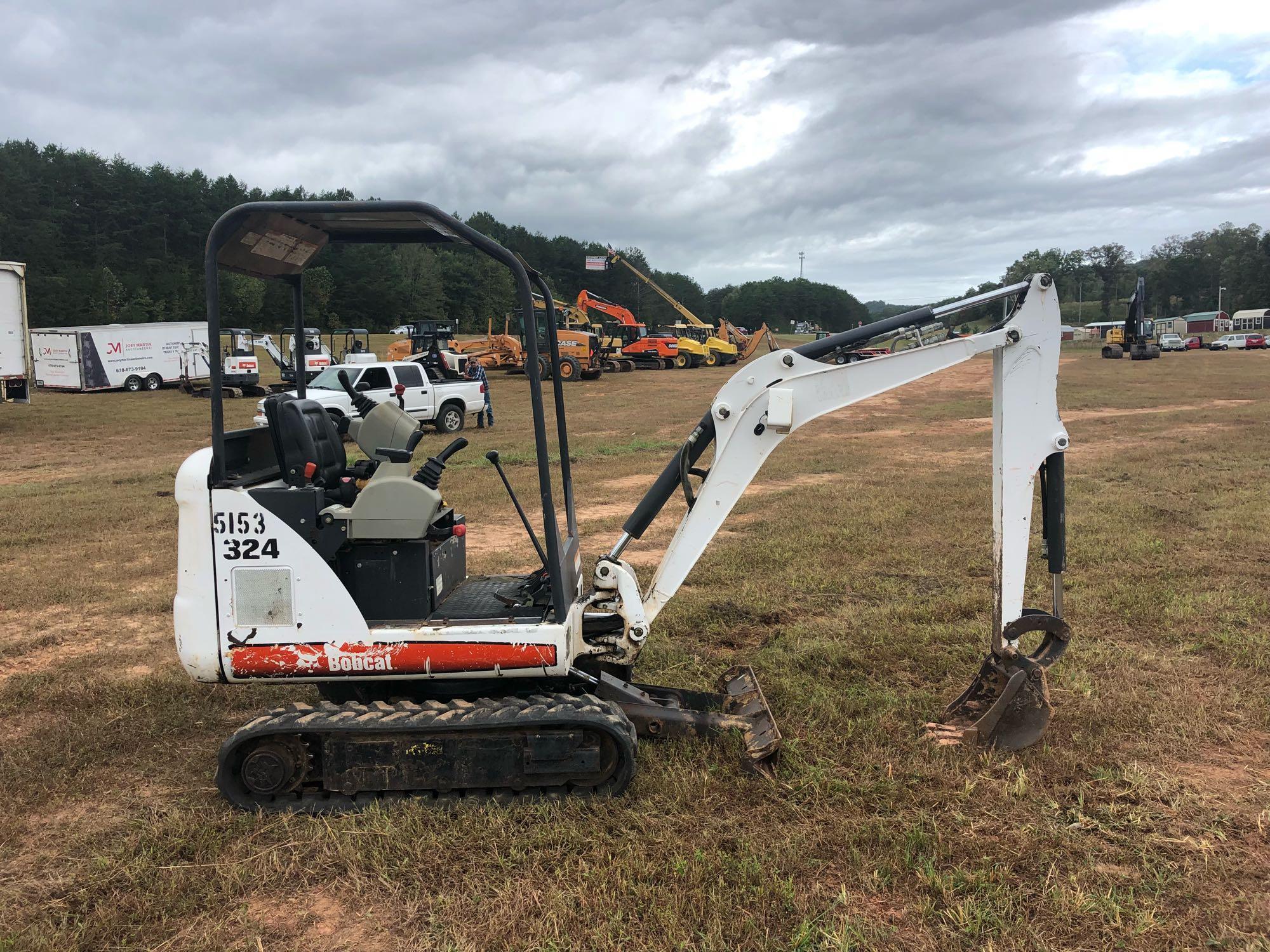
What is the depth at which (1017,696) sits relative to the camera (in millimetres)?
4328

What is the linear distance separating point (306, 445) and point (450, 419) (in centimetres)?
1720

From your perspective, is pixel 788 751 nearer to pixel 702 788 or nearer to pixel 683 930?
pixel 702 788

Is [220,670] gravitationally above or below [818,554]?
above

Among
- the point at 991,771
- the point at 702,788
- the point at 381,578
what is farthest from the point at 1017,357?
the point at 381,578

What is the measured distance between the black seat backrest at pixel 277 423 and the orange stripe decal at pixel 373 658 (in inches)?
33.0

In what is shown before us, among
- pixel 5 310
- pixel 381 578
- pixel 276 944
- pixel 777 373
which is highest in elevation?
pixel 5 310

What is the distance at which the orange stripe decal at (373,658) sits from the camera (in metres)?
3.92

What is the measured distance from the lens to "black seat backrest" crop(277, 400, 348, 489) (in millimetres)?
4156

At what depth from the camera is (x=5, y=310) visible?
20516 millimetres

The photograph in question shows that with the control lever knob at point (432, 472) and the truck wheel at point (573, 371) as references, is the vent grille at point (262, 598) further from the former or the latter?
the truck wheel at point (573, 371)

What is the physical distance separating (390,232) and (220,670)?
2.45m

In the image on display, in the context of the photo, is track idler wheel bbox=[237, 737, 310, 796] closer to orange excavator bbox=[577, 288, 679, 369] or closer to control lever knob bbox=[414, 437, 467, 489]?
control lever knob bbox=[414, 437, 467, 489]

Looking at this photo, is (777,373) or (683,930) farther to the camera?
(777,373)

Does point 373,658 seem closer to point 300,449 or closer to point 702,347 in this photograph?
point 300,449
